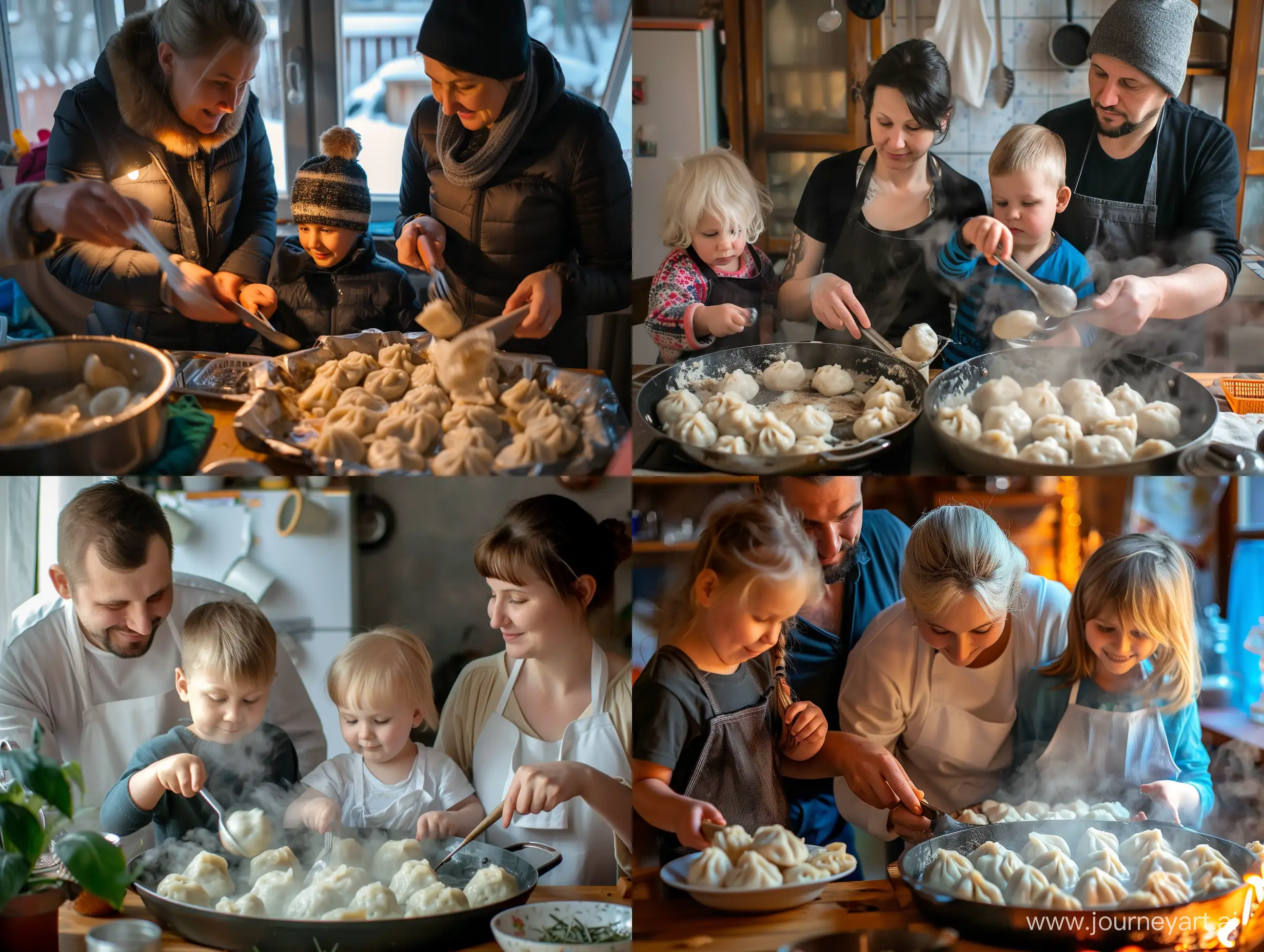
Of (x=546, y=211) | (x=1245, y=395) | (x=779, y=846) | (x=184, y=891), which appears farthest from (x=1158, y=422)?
(x=184, y=891)

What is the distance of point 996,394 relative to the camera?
70.4 inches

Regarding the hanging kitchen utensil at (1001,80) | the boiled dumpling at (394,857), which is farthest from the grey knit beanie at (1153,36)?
the boiled dumpling at (394,857)

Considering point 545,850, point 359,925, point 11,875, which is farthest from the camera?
point 545,850

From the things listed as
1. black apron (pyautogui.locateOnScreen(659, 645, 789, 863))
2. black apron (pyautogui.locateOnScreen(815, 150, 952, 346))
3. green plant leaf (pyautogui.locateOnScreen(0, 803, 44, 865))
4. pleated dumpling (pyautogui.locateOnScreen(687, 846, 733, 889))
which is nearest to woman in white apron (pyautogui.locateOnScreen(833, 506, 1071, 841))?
black apron (pyautogui.locateOnScreen(659, 645, 789, 863))

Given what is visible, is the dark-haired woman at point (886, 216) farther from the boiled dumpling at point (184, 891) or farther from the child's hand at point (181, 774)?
the boiled dumpling at point (184, 891)

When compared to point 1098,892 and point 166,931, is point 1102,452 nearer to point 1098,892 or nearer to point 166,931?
point 1098,892

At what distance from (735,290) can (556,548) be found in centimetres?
51

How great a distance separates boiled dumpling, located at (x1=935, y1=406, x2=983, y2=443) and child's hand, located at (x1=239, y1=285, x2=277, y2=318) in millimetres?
1080

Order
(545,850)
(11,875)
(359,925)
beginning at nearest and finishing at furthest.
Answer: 1. (11,875)
2. (359,925)
3. (545,850)

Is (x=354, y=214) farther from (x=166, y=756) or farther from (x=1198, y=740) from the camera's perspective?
(x=1198, y=740)

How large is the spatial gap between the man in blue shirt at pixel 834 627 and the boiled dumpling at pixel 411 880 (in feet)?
1.99

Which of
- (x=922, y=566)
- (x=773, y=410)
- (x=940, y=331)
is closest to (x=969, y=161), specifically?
(x=940, y=331)

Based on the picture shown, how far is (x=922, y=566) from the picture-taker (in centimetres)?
188

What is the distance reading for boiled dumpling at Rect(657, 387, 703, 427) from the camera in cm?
180
